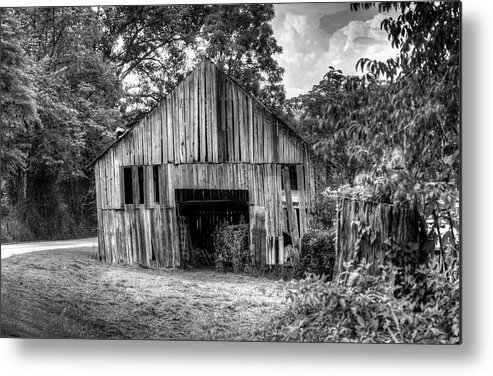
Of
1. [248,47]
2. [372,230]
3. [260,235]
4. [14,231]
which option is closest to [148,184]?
[260,235]

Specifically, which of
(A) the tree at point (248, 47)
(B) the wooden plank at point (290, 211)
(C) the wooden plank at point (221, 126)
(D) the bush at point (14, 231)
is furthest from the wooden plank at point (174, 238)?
(A) the tree at point (248, 47)

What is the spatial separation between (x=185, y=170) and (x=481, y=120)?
2.28 meters

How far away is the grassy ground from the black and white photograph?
0.5 inches

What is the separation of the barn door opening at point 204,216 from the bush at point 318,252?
522mm

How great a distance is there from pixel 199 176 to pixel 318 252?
113 centimetres

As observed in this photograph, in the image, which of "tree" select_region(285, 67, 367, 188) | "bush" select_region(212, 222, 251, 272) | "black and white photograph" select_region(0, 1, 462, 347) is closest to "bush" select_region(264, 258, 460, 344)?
"black and white photograph" select_region(0, 1, 462, 347)

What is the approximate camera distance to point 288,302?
15.3 ft

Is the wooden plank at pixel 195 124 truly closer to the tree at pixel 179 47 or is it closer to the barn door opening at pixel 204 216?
the tree at pixel 179 47

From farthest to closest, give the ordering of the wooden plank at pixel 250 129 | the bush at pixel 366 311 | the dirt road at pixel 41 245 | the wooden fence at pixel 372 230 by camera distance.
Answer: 1. the wooden plank at pixel 250 129
2. the dirt road at pixel 41 245
3. the wooden fence at pixel 372 230
4. the bush at pixel 366 311

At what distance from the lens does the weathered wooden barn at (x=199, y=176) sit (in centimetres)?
480

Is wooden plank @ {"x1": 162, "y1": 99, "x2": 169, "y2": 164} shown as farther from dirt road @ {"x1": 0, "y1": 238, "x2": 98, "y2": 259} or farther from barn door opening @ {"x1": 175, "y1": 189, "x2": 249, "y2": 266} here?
dirt road @ {"x1": 0, "y1": 238, "x2": 98, "y2": 259}

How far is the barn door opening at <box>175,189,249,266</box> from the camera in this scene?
4816 mm

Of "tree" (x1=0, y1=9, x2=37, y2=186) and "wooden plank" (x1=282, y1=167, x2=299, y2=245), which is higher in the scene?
"tree" (x1=0, y1=9, x2=37, y2=186)

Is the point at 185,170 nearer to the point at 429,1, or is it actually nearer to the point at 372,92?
the point at 372,92
